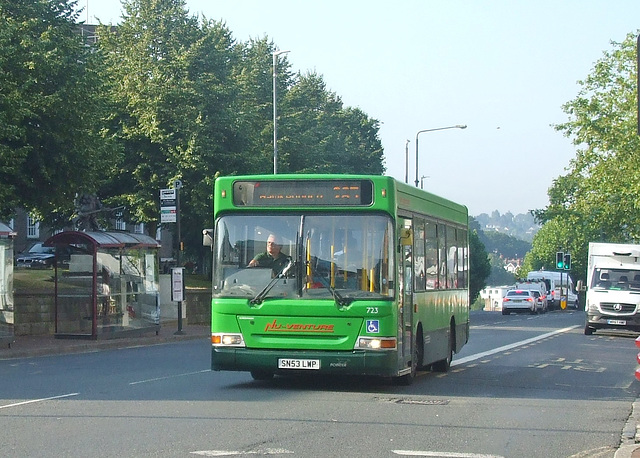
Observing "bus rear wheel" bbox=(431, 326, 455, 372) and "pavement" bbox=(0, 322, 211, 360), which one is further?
"pavement" bbox=(0, 322, 211, 360)

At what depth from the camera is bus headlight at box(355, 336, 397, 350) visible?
13680 millimetres

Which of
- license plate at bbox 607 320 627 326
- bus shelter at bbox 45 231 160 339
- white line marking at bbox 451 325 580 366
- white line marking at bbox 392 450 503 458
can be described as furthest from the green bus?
license plate at bbox 607 320 627 326

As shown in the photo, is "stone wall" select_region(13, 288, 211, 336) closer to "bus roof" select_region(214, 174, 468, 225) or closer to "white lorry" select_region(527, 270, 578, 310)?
"bus roof" select_region(214, 174, 468, 225)

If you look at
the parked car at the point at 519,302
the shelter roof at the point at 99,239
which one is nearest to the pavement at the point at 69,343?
the shelter roof at the point at 99,239

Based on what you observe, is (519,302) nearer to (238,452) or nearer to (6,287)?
(6,287)

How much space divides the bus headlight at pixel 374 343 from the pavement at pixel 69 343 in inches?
419

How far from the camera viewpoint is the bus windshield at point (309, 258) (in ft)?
45.2

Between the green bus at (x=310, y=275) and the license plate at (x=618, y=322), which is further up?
the green bus at (x=310, y=275)

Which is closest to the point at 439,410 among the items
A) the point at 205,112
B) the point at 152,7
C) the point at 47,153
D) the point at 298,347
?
the point at 298,347

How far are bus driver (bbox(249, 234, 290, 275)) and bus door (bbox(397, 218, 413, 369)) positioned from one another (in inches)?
59.7

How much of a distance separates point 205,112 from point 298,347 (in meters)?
31.5

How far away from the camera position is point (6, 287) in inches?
→ 926

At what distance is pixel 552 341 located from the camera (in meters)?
31.1

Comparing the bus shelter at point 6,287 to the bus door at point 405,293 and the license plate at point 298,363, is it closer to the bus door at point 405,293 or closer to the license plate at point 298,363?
the license plate at point 298,363
